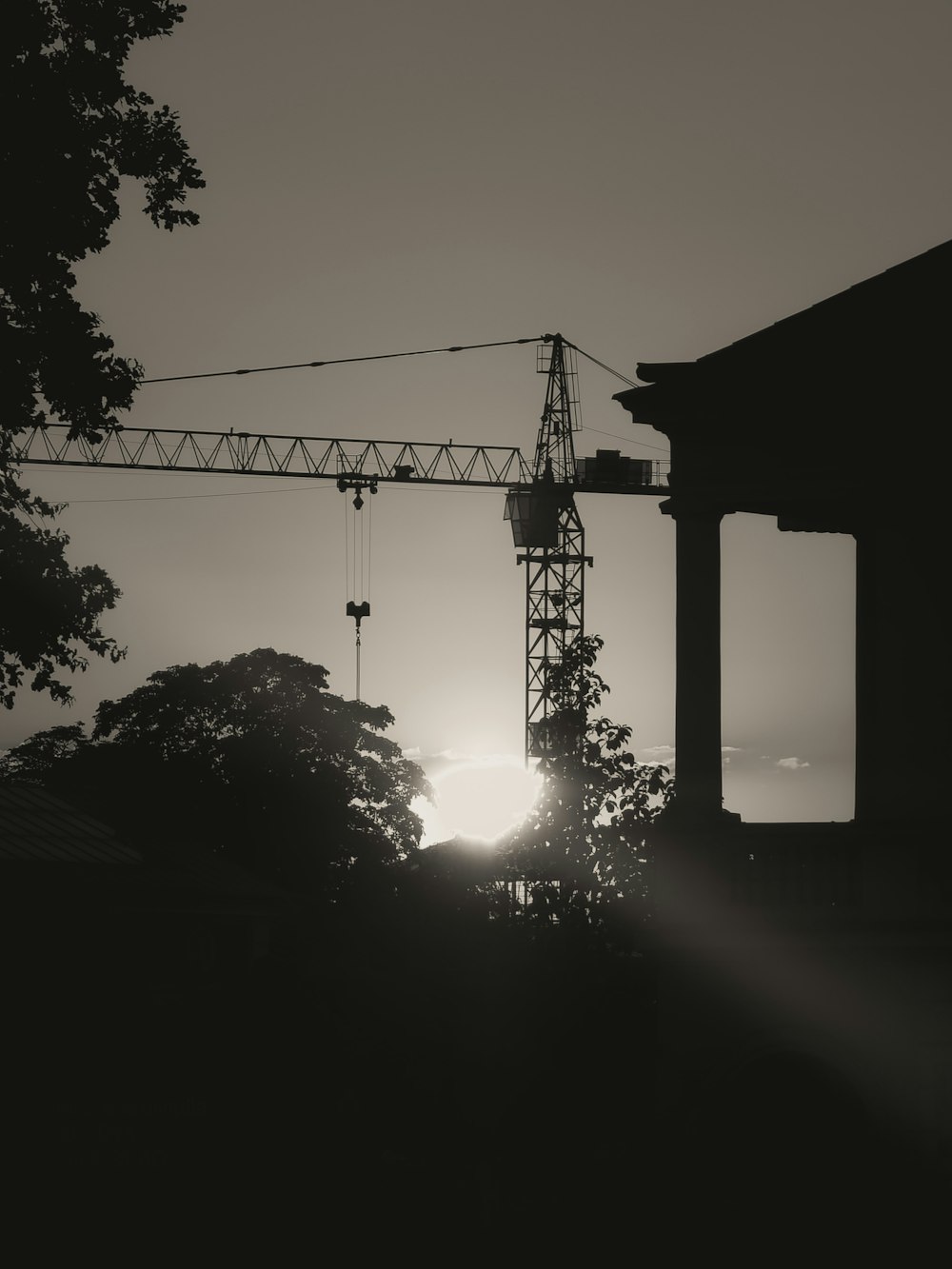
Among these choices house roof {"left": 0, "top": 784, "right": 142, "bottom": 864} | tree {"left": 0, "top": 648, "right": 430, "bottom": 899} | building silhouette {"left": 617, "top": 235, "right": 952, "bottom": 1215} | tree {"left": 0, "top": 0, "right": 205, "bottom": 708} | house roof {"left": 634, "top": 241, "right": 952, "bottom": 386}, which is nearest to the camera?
building silhouette {"left": 617, "top": 235, "right": 952, "bottom": 1215}

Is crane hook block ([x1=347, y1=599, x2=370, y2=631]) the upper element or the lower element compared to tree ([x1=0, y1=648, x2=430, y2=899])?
upper

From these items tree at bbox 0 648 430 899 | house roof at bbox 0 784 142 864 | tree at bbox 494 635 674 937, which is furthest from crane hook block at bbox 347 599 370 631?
tree at bbox 494 635 674 937

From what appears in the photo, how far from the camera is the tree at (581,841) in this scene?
20.9 m

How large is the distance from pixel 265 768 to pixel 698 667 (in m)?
60.9

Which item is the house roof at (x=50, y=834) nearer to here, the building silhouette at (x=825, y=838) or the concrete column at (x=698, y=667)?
the concrete column at (x=698, y=667)

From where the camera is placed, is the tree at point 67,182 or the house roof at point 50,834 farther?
the house roof at point 50,834

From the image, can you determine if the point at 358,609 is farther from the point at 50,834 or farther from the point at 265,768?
the point at 50,834

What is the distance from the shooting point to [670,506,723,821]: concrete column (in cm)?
1595

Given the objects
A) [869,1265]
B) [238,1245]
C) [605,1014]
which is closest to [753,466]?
[605,1014]

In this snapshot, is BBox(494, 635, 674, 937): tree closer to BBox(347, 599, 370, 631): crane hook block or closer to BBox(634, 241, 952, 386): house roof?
BBox(634, 241, 952, 386): house roof

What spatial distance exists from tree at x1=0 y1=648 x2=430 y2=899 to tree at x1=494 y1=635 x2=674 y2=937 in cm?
4886

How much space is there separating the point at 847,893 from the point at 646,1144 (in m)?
2.89

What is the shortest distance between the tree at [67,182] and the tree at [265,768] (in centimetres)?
5026

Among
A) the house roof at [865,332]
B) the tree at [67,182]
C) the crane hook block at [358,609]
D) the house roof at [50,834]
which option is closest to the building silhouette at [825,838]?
the house roof at [865,332]
